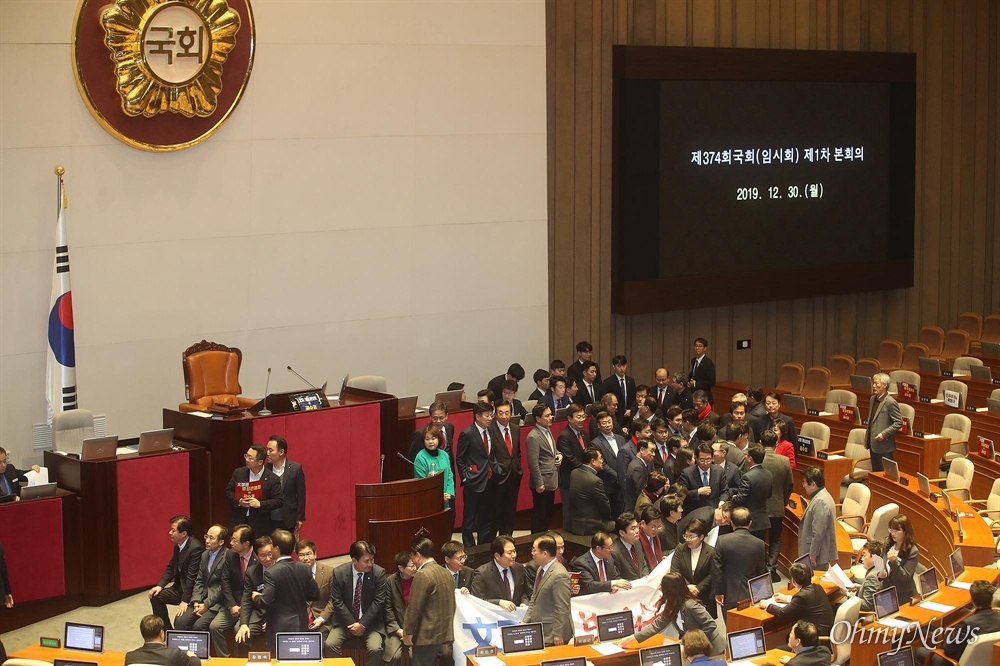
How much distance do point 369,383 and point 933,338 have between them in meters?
9.14

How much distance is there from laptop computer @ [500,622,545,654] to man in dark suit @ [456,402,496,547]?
2942 millimetres

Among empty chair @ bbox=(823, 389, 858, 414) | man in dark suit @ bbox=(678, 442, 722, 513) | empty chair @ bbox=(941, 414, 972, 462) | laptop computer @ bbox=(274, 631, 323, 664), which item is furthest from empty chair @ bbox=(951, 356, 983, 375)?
laptop computer @ bbox=(274, 631, 323, 664)

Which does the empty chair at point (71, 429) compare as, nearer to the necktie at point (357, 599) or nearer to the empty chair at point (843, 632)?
the necktie at point (357, 599)

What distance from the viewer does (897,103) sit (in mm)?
16766

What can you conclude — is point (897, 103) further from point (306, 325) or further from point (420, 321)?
point (306, 325)

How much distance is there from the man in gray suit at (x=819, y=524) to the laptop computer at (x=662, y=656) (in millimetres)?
2386

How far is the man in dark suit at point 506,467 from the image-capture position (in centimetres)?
1045

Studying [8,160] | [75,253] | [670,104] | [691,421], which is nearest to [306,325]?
[75,253]

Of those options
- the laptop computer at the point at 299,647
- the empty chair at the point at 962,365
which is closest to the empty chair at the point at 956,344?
the empty chair at the point at 962,365

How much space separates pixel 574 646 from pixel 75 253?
240 inches

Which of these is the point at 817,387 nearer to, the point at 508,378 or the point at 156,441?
the point at 508,378

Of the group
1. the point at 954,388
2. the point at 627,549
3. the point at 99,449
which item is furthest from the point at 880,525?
the point at 99,449

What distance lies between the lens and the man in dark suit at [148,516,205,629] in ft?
27.2

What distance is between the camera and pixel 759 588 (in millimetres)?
8422
